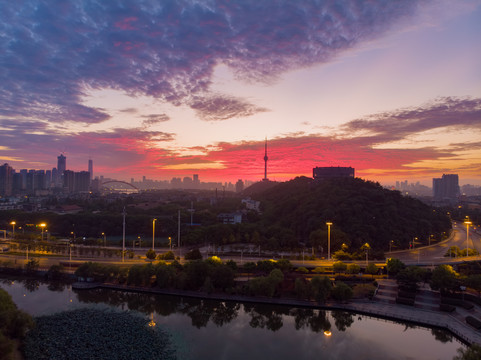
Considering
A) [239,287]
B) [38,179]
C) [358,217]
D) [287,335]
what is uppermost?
[38,179]

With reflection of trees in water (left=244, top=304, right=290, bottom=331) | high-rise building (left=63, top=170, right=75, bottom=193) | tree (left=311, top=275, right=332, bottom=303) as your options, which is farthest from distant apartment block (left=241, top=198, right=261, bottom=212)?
high-rise building (left=63, top=170, right=75, bottom=193)

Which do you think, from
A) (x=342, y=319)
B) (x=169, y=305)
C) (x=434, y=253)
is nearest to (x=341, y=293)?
(x=342, y=319)

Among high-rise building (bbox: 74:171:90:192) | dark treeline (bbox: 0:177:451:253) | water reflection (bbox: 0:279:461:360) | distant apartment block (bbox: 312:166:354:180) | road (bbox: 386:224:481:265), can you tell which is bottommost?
water reflection (bbox: 0:279:461:360)

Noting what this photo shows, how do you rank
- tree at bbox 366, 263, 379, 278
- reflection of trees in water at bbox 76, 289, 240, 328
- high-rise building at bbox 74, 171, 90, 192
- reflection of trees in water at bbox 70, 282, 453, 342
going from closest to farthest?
reflection of trees in water at bbox 70, 282, 453, 342
reflection of trees in water at bbox 76, 289, 240, 328
tree at bbox 366, 263, 379, 278
high-rise building at bbox 74, 171, 90, 192

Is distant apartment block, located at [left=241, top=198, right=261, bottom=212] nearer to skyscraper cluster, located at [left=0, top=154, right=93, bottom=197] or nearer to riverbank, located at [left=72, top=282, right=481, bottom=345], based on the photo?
riverbank, located at [left=72, top=282, right=481, bottom=345]

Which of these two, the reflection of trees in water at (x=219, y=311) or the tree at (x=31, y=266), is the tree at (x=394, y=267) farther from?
the tree at (x=31, y=266)

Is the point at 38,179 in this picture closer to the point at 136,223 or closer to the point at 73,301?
the point at 136,223

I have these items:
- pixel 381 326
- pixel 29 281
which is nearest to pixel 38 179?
pixel 29 281
